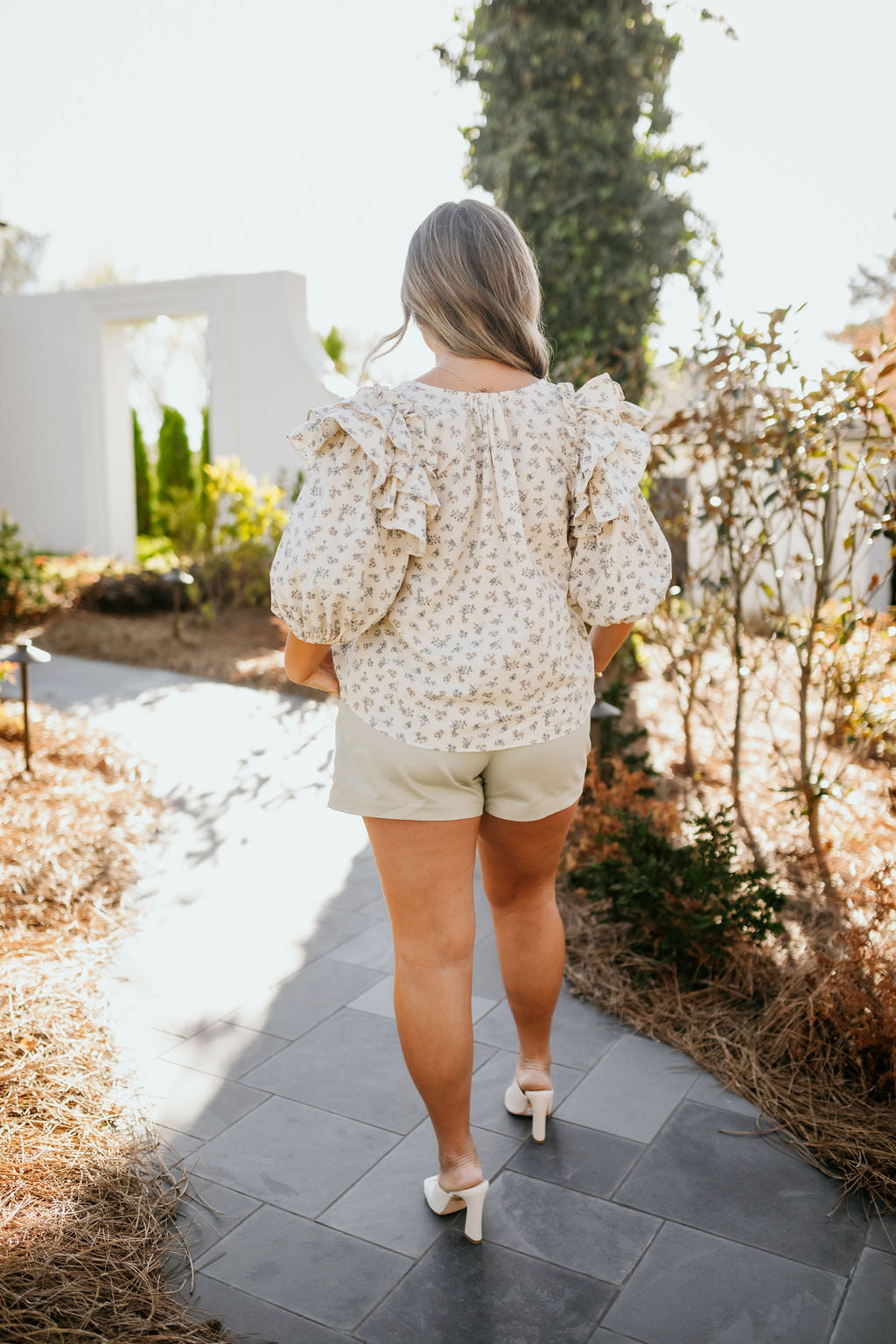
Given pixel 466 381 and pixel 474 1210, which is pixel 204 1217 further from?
pixel 466 381

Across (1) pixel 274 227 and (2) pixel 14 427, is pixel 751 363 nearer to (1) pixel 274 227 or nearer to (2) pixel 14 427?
(2) pixel 14 427

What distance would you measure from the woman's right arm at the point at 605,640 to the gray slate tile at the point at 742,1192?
0.95 metres

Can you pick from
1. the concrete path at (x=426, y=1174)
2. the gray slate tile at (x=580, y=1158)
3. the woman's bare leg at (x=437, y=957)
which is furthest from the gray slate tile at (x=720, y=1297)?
the woman's bare leg at (x=437, y=957)

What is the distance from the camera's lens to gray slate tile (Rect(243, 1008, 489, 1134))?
2.13 metres

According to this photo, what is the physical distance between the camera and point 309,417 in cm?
143

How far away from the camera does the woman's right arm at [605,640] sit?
1.85m

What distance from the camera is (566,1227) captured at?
1.77 meters

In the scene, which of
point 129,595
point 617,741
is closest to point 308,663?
point 617,741

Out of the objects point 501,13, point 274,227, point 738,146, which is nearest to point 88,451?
point 501,13

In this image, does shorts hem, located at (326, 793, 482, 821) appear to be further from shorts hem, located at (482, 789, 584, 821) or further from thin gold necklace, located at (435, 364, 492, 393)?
thin gold necklace, located at (435, 364, 492, 393)

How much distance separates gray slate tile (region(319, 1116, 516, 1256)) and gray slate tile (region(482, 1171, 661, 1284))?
0.07 meters

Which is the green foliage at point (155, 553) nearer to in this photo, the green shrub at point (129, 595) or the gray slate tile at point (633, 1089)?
the green shrub at point (129, 595)

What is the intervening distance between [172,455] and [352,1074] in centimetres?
1325

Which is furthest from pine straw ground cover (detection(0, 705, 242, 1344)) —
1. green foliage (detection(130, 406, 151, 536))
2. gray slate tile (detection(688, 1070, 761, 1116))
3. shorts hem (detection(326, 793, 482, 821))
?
green foliage (detection(130, 406, 151, 536))
